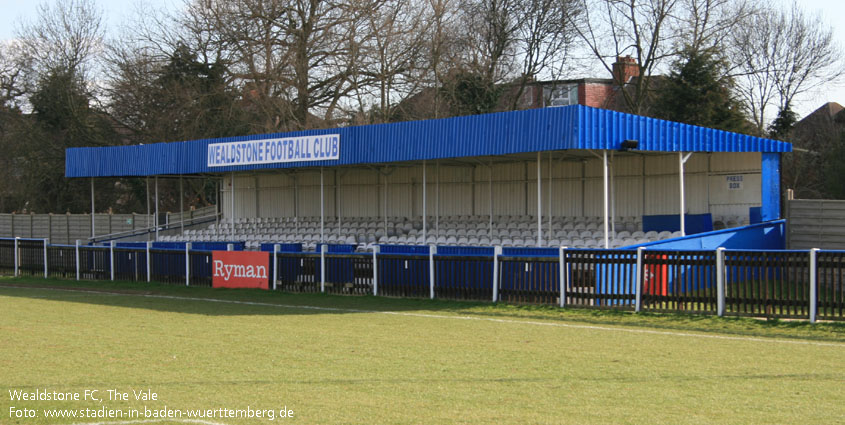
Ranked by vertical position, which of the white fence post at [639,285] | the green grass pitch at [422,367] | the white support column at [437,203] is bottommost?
the green grass pitch at [422,367]

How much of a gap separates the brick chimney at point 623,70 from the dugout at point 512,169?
1656 centimetres

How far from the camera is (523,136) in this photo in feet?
63.4

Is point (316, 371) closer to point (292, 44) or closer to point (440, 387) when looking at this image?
point (440, 387)

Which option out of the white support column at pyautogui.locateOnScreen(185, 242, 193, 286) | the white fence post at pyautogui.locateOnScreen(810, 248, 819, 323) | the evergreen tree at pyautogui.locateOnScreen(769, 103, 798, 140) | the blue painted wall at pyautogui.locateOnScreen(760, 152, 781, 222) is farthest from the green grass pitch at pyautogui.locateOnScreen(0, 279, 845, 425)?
the evergreen tree at pyautogui.locateOnScreen(769, 103, 798, 140)

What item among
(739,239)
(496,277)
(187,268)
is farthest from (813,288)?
(187,268)

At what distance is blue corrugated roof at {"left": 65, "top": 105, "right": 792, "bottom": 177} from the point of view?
18.2 metres

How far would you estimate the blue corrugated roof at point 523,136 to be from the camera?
59.7 ft

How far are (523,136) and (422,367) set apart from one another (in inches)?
439

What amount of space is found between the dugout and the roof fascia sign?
36 mm

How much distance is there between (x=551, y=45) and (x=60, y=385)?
3806 centimetres

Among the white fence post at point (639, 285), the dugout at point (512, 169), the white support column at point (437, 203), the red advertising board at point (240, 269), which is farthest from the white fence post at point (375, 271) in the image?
the white fence post at point (639, 285)

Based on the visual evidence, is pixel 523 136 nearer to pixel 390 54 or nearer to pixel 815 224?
pixel 815 224

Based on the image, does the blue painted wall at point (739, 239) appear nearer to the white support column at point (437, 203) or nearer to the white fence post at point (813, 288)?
the white fence post at point (813, 288)

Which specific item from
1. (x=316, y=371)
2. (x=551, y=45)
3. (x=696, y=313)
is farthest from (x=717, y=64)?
(x=316, y=371)
